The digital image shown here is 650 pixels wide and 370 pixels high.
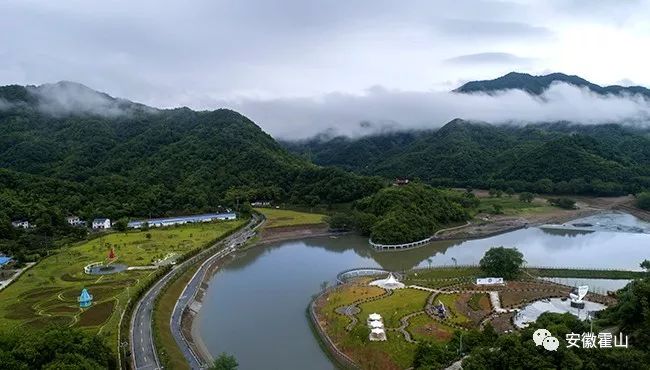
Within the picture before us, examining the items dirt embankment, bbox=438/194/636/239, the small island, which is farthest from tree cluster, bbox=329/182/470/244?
the small island

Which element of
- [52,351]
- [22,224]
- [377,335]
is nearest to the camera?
[52,351]

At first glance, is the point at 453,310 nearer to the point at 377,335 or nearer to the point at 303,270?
the point at 377,335

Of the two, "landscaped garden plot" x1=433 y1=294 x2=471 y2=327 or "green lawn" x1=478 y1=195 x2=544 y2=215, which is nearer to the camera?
"landscaped garden plot" x1=433 y1=294 x2=471 y2=327

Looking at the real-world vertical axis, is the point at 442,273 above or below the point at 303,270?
below

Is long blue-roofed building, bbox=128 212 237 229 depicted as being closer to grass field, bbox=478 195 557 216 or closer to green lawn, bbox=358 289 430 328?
grass field, bbox=478 195 557 216

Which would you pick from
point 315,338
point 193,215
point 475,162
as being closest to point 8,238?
point 193,215

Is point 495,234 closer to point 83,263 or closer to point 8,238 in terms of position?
point 83,263

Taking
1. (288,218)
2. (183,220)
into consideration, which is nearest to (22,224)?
(183,220)
